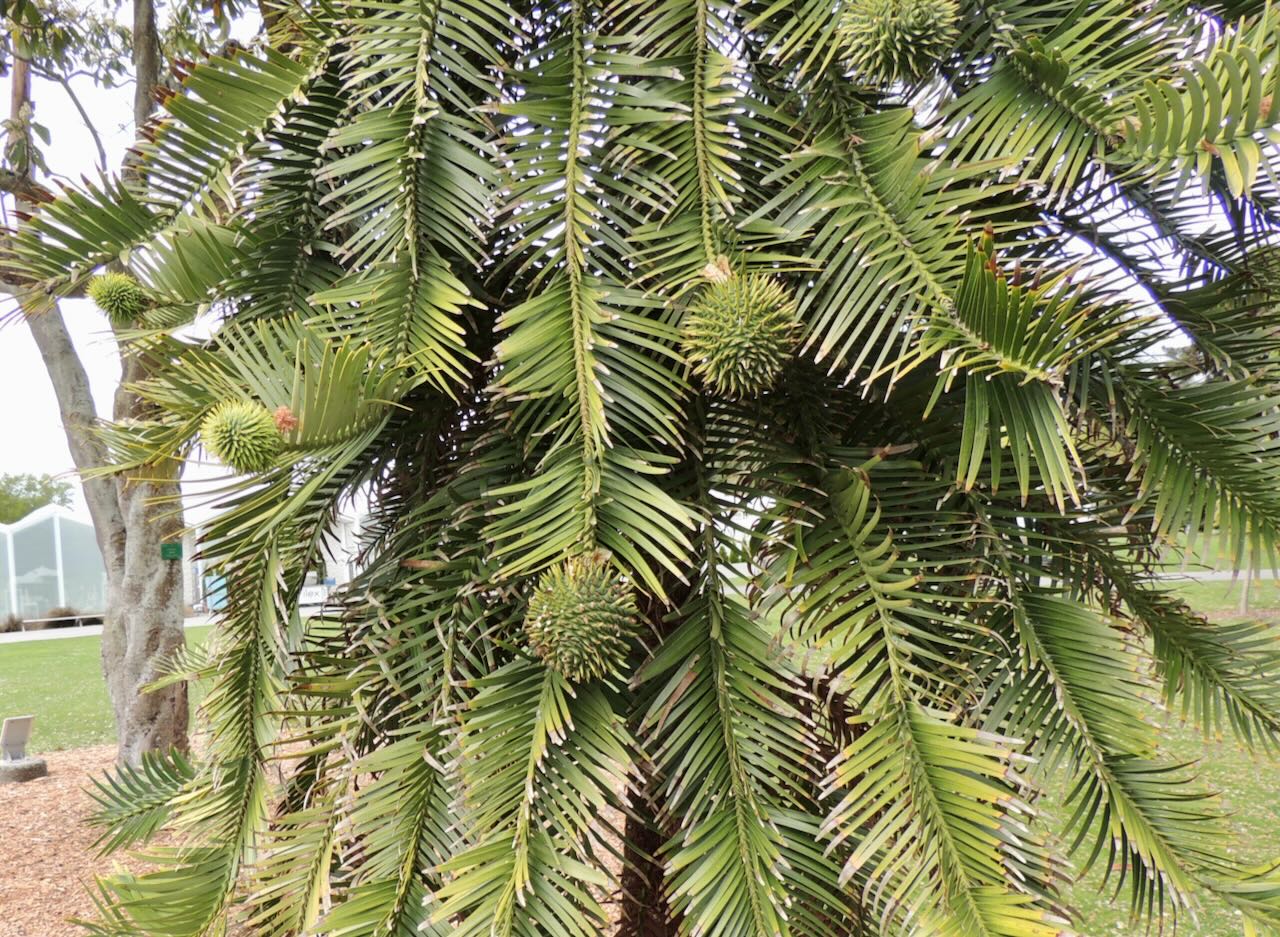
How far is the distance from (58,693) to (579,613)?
1021 cm

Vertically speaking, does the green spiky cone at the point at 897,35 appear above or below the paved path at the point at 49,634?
above

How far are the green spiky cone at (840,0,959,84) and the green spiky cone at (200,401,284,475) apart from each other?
63cm

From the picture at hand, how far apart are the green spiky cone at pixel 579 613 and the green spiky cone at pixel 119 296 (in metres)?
0.63

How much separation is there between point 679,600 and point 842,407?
0.31 m

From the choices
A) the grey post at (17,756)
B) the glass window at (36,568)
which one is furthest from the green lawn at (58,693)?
the glass window at (36,568)

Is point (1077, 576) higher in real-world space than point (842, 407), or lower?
lower

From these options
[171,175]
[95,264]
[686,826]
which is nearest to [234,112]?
[171,175]

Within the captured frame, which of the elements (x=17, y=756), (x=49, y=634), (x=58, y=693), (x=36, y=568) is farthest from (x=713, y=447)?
(x=49, y=634)

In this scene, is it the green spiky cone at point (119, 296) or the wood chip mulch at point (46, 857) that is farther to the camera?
the wood chip mulch at point (46, 857)

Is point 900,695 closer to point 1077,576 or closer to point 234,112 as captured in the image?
point 1077,576

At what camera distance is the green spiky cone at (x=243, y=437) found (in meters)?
0.65

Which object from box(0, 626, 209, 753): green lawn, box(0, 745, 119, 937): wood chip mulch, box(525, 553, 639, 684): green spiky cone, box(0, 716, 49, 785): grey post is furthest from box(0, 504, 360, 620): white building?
box(525, 553, 639, 684): green spiky cone

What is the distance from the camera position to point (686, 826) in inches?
35.4

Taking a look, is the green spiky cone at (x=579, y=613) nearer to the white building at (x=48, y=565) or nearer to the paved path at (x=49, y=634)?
the white building at (x=48, y=565)
